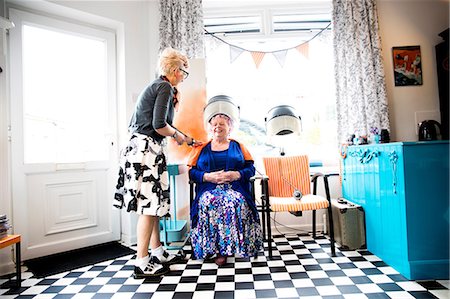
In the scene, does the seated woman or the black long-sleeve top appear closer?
the black long-sleeve top

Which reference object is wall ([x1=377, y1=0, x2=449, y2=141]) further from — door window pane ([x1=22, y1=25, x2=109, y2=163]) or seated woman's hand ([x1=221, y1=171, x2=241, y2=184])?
door window pane ([x1=22, y1=25, x2=109, y2=163])

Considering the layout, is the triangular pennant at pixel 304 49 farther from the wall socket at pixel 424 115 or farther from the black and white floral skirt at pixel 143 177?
the black and white floral skirt at pixel 143 177

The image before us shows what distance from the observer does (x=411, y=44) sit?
10.2 feet

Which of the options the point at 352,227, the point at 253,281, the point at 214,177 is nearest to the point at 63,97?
the point at 214,177

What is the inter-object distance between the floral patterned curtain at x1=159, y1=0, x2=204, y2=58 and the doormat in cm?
212

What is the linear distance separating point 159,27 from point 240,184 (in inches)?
77.1

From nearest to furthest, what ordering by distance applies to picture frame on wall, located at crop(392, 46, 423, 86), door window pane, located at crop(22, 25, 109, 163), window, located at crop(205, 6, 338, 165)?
door window pane, located at crop(22, 25, 109, 163)
picture frame on wall, located at crop(392, 46, 423, 86)
window, located at crop(205, 6, 338, 165)

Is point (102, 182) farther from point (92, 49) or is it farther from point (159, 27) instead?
point (159, 27)

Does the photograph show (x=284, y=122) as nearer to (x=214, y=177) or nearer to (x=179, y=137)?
(x=214, y=177)

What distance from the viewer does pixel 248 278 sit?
6.45 ft

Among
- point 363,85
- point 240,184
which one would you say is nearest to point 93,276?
point 240,184

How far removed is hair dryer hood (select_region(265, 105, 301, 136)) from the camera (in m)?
2.47

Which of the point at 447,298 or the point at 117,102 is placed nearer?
the point at 447,298

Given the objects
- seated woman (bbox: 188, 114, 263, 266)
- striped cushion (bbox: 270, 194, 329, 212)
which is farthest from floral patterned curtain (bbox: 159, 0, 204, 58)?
striped cushion (bbox: 270, 194, 329, 212)
